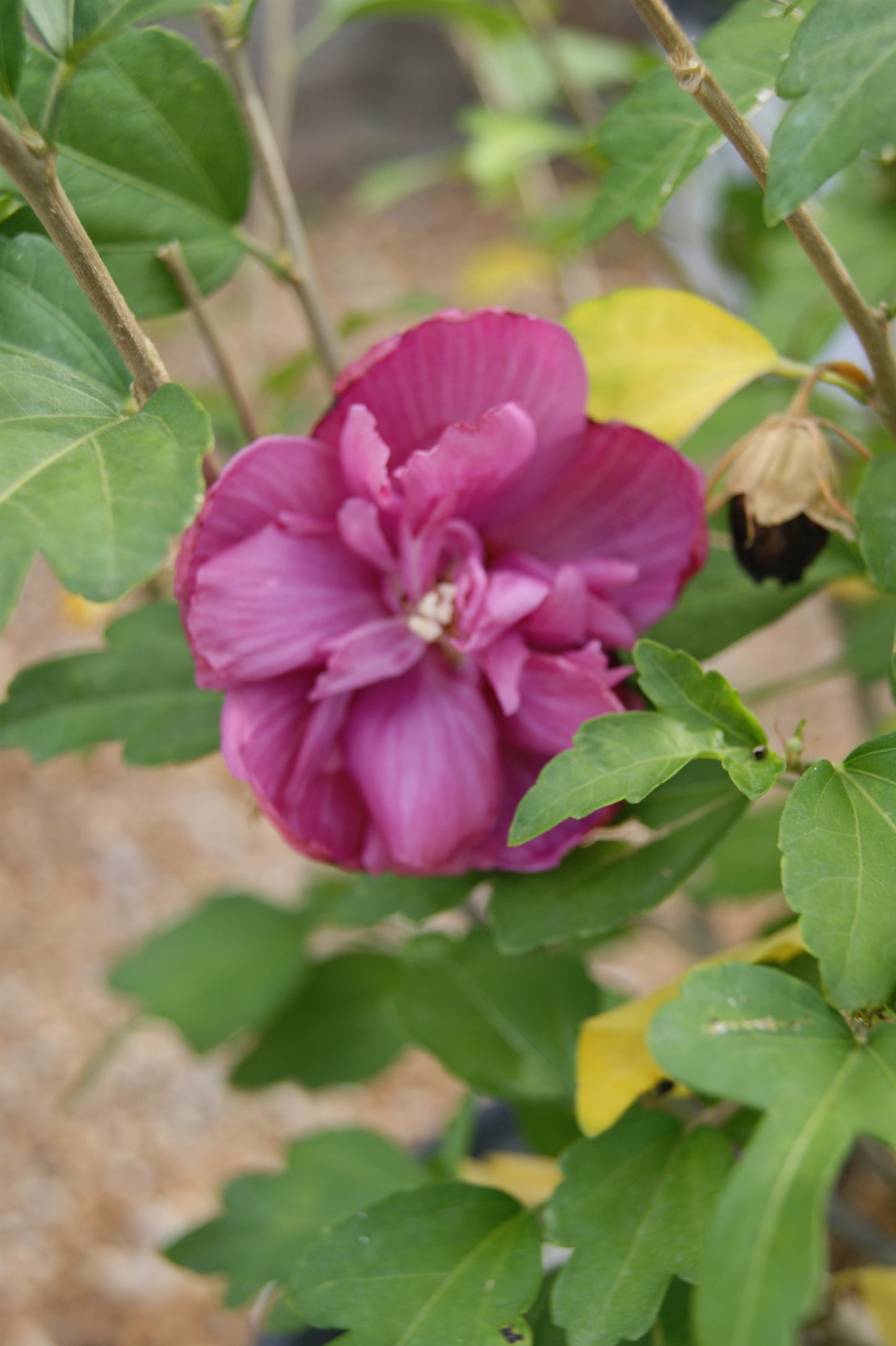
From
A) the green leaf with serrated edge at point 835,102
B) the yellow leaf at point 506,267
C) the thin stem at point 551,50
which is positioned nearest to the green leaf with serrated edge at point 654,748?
the green leaf with serrated edge at point 835,102

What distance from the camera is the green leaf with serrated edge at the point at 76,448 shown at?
213 millimetres

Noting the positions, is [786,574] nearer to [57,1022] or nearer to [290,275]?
[290,275]

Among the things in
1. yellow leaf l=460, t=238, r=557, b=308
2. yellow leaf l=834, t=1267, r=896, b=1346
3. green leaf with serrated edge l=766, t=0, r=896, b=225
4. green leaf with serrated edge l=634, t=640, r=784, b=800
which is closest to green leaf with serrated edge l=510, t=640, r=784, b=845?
green leaf with serrated edge l=634, t=640, r=784, b=800

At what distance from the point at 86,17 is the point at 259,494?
11cm

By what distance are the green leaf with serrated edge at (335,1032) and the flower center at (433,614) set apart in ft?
1.00

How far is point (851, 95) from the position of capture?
0.74ft

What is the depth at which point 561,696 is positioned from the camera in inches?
11.7

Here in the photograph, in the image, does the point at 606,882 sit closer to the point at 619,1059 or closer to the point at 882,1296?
the point at 619,1059

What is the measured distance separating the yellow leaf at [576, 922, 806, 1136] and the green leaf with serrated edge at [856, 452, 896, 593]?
102mm

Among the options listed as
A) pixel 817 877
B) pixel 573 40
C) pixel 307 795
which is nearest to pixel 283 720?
pixel 307 795

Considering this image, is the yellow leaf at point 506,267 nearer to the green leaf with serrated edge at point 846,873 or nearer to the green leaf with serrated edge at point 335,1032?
the green leaf with serrated edge at point 335,1032

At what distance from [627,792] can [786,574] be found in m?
0.10

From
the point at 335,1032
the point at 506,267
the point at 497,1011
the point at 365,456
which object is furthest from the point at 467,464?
the point at 506,267

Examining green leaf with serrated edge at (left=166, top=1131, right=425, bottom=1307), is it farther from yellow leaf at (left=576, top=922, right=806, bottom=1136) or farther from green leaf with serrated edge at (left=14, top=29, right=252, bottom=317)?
green leaf with serrated edge at (left=14, top=29, right=252, bottom=317)
